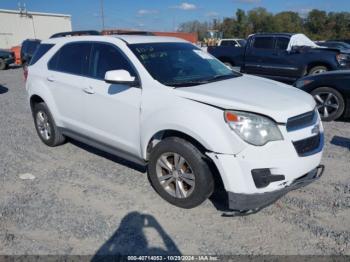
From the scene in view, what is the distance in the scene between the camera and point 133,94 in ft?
12.0

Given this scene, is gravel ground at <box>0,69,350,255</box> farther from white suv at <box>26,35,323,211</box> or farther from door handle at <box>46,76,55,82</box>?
door handle at <box>46,76,55,82</box>

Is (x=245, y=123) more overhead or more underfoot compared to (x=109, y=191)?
more overhead

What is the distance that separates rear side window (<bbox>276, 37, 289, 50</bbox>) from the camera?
11.7 m

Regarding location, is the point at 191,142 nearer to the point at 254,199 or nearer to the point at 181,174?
the point at 181,174

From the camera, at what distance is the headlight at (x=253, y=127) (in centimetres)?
293

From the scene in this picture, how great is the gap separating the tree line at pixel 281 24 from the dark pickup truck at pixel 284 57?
157ft

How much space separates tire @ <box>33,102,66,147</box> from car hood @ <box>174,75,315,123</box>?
2752 millimetres

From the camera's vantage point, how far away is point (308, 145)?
3213 millimetres

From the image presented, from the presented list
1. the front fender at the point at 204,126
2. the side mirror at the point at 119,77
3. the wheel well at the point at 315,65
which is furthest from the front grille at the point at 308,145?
the wheel well at the point at 315,65

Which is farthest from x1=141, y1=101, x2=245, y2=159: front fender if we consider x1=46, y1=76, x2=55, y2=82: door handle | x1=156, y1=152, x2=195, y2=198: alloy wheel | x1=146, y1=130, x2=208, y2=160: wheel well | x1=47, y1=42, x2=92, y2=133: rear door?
x1=46, y1=76, x2=55, y2=82: door handle

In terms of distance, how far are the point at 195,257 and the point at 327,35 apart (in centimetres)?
6560

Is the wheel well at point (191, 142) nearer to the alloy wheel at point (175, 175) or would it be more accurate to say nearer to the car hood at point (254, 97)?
the alloy wheel at point (175, 175)

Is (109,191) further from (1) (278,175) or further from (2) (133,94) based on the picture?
(1) (278,175)

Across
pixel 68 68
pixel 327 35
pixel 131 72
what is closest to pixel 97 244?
pixel 131 72
